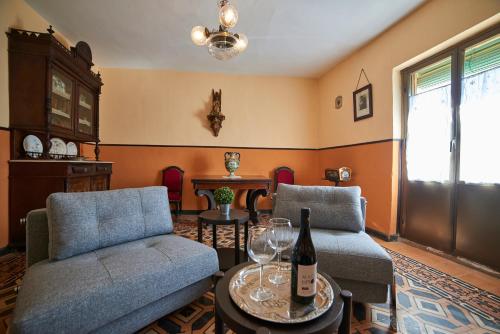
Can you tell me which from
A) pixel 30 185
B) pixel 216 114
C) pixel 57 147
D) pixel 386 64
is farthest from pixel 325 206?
pixel 57 147

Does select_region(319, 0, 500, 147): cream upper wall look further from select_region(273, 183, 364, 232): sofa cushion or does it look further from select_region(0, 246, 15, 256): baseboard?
select_region(0, 246, 15, 256): baseboard

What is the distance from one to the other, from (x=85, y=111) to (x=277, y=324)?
3887mm

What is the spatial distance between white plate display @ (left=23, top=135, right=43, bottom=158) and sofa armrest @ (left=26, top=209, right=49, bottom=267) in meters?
1.63

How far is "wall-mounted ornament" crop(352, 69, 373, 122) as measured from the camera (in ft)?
10.7

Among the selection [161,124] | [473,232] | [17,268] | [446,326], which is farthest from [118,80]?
[473,232]

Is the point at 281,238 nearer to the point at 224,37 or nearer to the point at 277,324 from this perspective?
the point at 277,324

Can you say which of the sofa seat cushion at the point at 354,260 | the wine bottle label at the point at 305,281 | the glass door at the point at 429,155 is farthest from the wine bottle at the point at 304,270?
the glass door at the point at 429,155

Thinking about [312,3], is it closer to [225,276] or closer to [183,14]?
[183,14]

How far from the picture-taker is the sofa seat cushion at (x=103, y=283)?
0.91 meters

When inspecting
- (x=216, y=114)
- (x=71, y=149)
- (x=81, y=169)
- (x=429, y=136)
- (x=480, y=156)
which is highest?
(x=216, y=114)

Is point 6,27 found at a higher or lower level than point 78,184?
higher

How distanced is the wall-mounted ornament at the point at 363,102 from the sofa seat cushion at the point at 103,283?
9.84 ft

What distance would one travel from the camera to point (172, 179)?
4113mm

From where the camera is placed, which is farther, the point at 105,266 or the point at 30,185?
the point at 30,185
